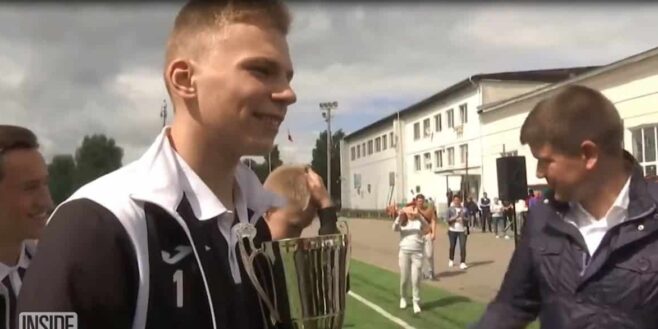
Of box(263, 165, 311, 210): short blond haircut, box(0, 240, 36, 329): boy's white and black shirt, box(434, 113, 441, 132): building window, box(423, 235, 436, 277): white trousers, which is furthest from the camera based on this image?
box(434, 113, 441, 132): building window

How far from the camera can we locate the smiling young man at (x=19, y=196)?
8.21ft

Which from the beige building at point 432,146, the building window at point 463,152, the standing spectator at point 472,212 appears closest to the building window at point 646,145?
the standing spectator at point 472,212

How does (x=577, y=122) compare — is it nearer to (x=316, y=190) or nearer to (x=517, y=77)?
(x=316, y=190)

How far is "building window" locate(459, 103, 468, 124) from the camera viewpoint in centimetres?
4600

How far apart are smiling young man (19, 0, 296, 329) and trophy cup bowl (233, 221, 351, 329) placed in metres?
0.03

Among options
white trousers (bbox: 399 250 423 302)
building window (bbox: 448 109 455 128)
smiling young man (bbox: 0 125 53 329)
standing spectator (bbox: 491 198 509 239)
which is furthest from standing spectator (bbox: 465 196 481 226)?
smiling young man (bbox: 0 125 53 329)

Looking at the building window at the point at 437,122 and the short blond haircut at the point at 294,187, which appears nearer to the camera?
the short blond haircut at the point at 294,187

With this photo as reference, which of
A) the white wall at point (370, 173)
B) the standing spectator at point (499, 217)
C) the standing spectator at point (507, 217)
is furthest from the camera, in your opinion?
the white wall at point (370, 173)

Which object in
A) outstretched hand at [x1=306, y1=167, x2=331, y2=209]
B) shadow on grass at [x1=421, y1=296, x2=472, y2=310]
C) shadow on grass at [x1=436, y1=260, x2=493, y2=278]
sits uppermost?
outstretched hand at [x1=306, y1=167, x2=331, y2=209]

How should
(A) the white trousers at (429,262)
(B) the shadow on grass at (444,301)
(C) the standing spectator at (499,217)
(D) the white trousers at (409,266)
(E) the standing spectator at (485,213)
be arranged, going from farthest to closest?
(E) the standing spectator at (485,213) → (C) the standing spectator at (499,217) → (A) the white trousers at (429,262) → (B) the shadow on grass at (444,301) → (D) the white trousers at (409,266)

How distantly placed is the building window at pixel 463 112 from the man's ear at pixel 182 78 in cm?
4544

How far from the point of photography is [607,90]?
2903 cm

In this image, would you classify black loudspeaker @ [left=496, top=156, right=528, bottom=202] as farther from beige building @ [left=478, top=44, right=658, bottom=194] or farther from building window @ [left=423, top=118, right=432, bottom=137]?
building window @ [left=423, top=118, right=432, bottom=137]

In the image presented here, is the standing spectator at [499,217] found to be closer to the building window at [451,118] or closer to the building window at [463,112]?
the building window at [463,112]
